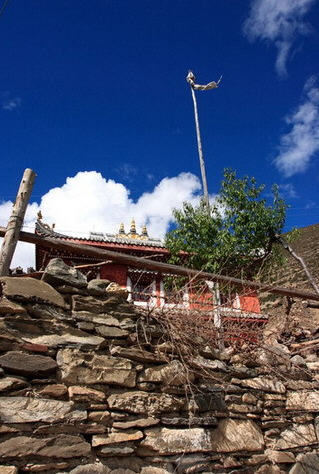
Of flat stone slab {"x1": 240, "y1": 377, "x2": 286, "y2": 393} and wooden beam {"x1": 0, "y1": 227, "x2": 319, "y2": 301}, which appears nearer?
wooden beam {"x1": 0, "y1": 227, "x2": 319, "y2": 301}

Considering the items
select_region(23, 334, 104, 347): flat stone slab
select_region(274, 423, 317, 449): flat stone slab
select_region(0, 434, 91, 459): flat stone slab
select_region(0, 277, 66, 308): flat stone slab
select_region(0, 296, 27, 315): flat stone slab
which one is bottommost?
select_region(274, 423, 317, 449): flat stone slab

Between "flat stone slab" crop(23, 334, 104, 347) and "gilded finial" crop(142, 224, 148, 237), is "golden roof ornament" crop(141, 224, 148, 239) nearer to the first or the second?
"gilded finial" crop(142, 224, 148, 237)

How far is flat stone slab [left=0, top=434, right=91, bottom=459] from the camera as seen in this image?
1.70 metres

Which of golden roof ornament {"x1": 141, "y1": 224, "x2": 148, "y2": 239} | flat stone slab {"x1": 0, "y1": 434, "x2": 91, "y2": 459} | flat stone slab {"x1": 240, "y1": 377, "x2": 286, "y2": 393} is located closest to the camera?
flat stone slab {"x1": 0, "y1": 434, "x2": 91, "y2": 459}

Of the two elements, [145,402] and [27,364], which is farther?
[145,402]

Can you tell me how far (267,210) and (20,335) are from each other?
417 inches

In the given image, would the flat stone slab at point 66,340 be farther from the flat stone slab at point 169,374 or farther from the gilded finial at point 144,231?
the gilded finial at point 144,231

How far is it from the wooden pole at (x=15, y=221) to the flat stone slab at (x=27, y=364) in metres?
0.62

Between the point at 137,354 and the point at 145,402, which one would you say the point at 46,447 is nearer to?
the point at 145,402

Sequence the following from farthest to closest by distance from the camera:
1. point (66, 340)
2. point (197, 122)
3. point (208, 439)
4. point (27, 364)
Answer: point (197, 122), point (208, 439), point (66, 340), point (27, 364)

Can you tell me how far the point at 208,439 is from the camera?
7.74 ft

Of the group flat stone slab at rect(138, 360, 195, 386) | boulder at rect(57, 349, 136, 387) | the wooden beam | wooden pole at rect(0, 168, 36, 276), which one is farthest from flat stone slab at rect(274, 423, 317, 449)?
wooden pole at rect(0, 168, 36, 276)

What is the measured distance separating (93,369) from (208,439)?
94cm

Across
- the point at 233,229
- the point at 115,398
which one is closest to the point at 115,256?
the point at 115,398
